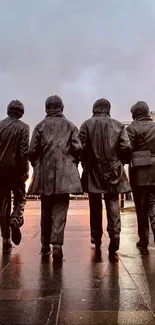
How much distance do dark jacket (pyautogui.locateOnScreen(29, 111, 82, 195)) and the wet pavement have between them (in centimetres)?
94

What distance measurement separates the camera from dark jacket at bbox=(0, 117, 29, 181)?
6.13 m

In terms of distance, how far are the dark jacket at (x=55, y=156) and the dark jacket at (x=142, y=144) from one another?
1033 mm

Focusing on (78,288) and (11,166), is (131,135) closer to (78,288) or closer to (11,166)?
(11,166)

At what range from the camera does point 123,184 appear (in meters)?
5.80

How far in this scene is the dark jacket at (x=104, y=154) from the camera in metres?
5.76

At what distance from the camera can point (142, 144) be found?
20.4 ft

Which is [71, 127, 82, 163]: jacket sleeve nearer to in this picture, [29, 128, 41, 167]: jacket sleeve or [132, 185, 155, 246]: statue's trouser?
[29, 128, 41, 167]: jacket sleeve

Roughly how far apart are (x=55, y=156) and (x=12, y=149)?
93 centimetres

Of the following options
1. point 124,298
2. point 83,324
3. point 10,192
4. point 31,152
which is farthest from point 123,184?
point 83,324

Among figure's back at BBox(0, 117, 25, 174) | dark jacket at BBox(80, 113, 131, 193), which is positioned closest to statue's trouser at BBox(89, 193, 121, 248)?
dark jacket at BBox(80, 113, 131, 193)

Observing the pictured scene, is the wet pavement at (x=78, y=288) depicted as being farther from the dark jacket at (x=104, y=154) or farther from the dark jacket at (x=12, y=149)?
the dark jacket at (x=12, y=149)

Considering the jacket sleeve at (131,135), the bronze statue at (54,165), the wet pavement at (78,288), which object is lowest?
the wet pavement at (78,288)

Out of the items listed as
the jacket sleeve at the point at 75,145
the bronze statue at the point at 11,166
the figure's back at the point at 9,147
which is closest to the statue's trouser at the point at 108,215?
the jacket sleeve at the point at 75,145

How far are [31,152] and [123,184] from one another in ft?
4.43
